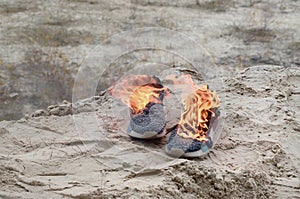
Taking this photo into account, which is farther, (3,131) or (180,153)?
(3,131)

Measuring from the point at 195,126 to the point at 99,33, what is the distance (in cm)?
482

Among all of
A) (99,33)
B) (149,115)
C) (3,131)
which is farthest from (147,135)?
(99,33)

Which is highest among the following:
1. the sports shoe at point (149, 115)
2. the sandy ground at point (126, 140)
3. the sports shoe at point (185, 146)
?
the sports shoe at point (149, 115)

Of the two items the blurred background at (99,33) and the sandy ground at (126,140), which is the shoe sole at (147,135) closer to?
the sandy ground at (126,140)

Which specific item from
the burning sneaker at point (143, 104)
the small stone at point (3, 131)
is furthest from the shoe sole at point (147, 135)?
the small stone at point (3, 131)

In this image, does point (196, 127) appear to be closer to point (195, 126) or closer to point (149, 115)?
point (195, 126)

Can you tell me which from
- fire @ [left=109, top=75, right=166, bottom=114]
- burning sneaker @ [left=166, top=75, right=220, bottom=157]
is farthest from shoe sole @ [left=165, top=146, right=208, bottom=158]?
fire @ [left=109, top=75, right=166, bottom=114]

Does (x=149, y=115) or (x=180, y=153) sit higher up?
A: (x=149, y=115)

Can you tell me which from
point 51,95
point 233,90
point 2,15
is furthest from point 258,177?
point 2,15

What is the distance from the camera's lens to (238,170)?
3064mm

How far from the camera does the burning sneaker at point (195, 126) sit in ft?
10.3

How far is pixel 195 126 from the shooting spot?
130 inches

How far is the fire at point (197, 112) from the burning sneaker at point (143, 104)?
0.15 metres

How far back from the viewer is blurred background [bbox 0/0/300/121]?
6410mm
